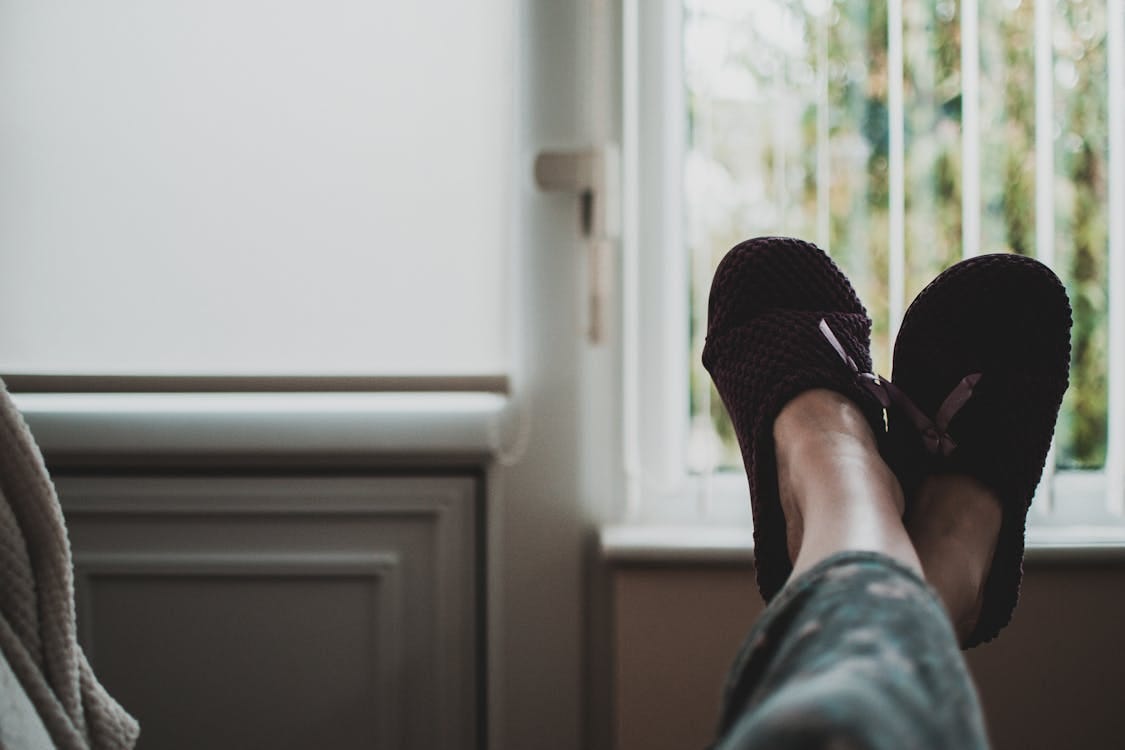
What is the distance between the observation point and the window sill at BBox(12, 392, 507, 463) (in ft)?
→ 3.50

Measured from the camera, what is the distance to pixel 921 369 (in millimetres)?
997

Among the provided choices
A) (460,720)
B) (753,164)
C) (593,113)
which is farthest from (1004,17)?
(460,720)

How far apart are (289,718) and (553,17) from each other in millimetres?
857

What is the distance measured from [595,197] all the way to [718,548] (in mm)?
413

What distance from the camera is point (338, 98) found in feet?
3.56

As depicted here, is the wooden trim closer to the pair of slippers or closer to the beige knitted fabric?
the pair of slippers

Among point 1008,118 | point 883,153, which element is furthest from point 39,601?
point 1008,118

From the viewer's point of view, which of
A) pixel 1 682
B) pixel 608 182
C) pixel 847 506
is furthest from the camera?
pixel 608 182

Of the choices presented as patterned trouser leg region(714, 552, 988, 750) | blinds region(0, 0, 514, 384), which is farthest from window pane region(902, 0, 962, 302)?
patterned trouser leg region(714, 552, 988, 750)

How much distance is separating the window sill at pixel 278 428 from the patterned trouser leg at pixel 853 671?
0.57 meters

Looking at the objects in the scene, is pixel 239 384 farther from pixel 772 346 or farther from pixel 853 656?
pixel 853 656

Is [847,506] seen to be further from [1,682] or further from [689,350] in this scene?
[1,682]

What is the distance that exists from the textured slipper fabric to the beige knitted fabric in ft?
1.88

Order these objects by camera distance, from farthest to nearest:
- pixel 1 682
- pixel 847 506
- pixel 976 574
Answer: pixel 976 574, pixel 847 506, pixel 1 682
